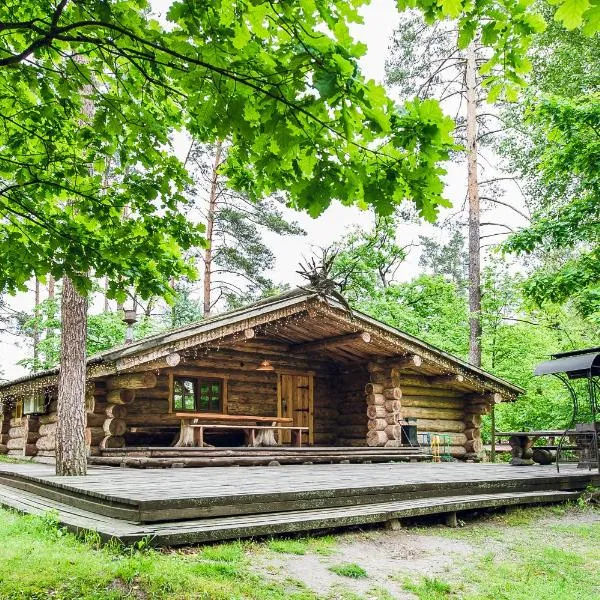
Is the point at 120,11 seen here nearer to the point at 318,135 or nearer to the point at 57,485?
the point at 318,135

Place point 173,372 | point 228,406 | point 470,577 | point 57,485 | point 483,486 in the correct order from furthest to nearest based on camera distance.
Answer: point 228,406 < point 173,372 < point 483,486 < point 57,485 < point 470,577

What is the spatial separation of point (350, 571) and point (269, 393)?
10.4 m

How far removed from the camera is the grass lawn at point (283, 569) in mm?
3865

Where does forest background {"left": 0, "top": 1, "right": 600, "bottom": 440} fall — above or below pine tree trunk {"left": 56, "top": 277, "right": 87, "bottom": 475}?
above

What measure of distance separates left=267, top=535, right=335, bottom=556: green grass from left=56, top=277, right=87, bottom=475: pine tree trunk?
4.02 metres

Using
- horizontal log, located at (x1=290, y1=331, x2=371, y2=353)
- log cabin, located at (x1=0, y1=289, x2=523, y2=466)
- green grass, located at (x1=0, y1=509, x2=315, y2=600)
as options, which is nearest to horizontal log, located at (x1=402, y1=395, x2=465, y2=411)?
log cabin, located at (x1=0, y1=289, x2=523, y2=466)

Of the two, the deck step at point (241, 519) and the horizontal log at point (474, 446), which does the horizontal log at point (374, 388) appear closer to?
the horizontal log at point (474, 446)

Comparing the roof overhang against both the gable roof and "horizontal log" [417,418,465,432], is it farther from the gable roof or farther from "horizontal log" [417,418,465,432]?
"horizontal log" [417,418,465,432]

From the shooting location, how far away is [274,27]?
3.13 meters

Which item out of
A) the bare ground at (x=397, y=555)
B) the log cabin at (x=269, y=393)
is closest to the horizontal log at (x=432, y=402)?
the log cabin at (x=269, y=393)

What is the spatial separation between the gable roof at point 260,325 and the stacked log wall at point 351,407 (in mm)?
1283

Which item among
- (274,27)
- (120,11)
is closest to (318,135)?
(274,27)

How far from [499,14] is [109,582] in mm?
4182

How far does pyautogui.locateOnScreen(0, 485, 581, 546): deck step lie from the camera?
477 cm
